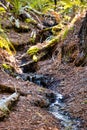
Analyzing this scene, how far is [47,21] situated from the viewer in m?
15.3

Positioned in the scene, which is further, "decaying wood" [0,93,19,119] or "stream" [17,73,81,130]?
"stream" [17,73,81,130]

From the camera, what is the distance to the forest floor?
4914 mm

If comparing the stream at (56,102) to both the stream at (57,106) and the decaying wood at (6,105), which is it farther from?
the decaying wood at (6,105)

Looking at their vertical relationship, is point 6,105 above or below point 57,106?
below

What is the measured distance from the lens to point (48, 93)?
6.81 metres

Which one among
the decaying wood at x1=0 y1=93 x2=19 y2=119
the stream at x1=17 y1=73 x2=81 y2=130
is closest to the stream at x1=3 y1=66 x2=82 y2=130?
the stream at x1=17 y1=73 x2=81 y2=130

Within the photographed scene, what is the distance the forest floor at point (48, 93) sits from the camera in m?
4.91

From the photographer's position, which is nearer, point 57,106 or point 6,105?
point 6,105

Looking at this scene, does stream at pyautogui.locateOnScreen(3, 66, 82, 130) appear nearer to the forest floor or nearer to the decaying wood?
the forest floor

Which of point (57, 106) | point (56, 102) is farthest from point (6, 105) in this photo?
point (56, 102)

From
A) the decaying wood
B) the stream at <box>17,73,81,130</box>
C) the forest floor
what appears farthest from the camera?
the stream at <box>17,73,81,130</box>

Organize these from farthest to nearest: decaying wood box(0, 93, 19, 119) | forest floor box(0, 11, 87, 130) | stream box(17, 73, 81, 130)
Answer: stream box(17, 73, 81, 130) < forest floor box(0, 11, 87, 130) < decaying wood box(0, 93, 19, 119)

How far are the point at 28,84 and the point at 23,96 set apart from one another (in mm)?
1153

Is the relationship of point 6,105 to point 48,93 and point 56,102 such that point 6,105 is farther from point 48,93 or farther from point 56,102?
point 48,93
